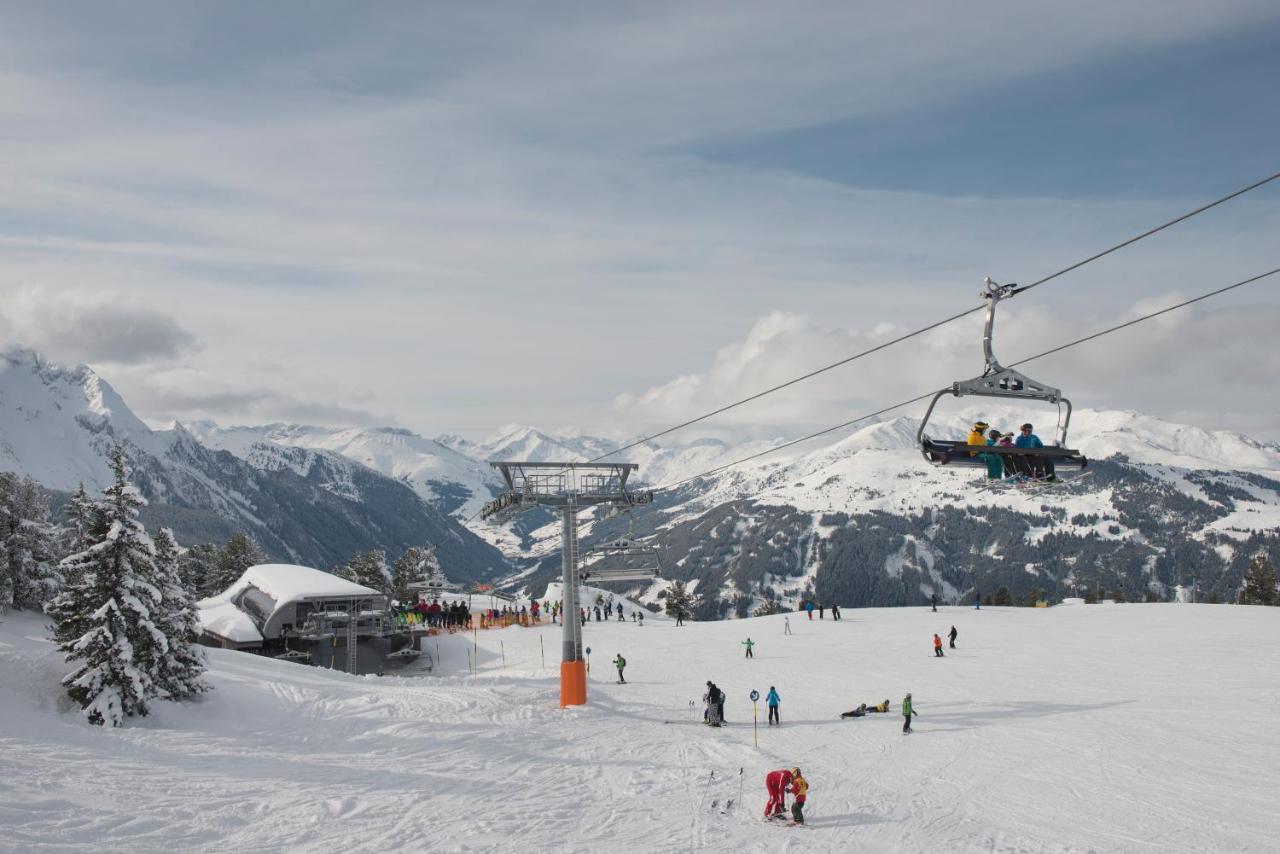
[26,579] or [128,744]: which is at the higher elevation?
[26,579]

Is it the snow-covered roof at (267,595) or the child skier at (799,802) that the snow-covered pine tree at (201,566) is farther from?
the child skier at (799,802)

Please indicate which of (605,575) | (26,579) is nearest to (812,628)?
(605,575)

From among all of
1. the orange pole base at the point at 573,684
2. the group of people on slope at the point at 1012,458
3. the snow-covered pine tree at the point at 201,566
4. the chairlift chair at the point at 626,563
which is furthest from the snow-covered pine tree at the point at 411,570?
the group of people on slope at the point at 1012,458

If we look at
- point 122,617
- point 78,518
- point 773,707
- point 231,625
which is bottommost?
point 773,707

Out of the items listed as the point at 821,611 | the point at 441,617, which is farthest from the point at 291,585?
the point at 821,611

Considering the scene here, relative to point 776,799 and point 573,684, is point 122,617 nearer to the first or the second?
point 573,684

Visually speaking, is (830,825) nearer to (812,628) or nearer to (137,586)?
(137,586)
